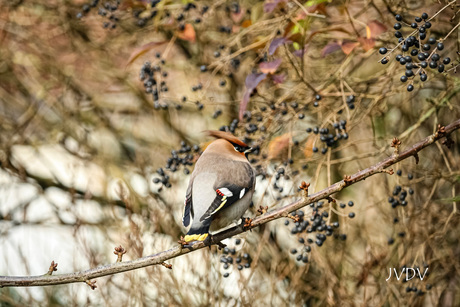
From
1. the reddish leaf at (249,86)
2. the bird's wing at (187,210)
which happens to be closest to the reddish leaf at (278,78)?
the reddish leaf at (249,86)

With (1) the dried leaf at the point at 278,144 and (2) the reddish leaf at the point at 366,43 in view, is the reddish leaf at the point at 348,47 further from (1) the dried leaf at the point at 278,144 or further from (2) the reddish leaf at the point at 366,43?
(1) the dried leaf at the point at 278,144

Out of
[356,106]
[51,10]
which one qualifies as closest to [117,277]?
[356,106]

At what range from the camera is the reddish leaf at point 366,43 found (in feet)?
9.56

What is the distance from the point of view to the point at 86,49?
4816 millimetres

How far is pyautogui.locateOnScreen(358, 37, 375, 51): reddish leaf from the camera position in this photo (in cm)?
291

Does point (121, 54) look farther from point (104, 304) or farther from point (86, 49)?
point (104, 304)

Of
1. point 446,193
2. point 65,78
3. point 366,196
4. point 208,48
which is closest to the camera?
point 446,193

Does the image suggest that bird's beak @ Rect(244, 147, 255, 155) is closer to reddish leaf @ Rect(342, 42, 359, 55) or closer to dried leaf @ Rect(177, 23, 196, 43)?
reddish leaf @ Rect(342, 42, 359, 55)

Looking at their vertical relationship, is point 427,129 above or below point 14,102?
below

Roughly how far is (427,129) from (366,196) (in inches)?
23.2

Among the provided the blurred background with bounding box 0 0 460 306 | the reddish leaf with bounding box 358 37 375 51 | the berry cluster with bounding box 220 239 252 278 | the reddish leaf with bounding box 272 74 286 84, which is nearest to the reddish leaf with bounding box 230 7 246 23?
the blurred background with bounding box 0 0 460 306

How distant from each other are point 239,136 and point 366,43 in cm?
75

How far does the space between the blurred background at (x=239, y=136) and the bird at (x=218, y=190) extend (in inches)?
7.4

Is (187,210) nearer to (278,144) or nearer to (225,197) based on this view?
(225,197)
